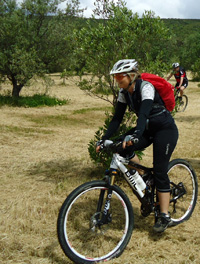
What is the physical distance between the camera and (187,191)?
463 cm

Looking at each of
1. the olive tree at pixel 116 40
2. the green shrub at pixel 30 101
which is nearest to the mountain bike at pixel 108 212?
the olive tree at pixel 116 40

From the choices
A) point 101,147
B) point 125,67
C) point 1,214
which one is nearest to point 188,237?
point 101,147

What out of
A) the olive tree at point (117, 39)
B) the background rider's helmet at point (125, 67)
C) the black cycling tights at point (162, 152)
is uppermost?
the olive tree at point (117, 39)

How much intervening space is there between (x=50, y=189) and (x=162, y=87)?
2.92 meters

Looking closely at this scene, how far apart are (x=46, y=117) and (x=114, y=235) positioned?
30.6ft

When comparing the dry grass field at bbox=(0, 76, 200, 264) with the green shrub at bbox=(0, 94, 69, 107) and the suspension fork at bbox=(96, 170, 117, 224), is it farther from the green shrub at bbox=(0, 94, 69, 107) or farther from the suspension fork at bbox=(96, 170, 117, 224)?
the green shrub at bbox=(0, 94, 69, 107)

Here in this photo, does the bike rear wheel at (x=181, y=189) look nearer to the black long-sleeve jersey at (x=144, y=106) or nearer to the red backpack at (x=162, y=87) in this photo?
the black long-sleeve jersey at (x=144, y=106)

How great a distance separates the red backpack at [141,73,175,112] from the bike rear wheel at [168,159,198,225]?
103cm

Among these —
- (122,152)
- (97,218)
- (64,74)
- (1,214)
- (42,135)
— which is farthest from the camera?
(42,135)

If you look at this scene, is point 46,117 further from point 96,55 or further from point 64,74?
point 96,55

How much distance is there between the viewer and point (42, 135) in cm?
940

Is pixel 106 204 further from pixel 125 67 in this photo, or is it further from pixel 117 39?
pixel 117 39

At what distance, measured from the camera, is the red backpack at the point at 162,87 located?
3662 mm

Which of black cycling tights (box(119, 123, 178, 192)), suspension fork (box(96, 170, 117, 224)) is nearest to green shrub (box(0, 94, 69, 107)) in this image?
black cycling tights (box(119, 123, 178, 192))
